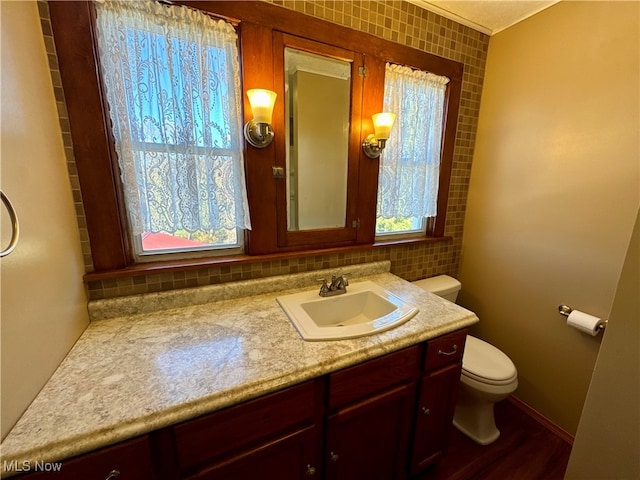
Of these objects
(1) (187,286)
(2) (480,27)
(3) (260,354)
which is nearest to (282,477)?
(3) (260,354)

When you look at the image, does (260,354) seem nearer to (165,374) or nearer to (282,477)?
(165,374)

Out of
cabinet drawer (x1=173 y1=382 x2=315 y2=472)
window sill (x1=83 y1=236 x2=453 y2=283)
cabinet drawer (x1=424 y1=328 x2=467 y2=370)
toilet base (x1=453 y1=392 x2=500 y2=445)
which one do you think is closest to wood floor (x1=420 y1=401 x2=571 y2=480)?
toilet base (x1=453 y1=392 x2=500 y2=445)

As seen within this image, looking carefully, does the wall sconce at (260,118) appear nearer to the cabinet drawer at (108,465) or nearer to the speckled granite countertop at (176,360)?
the speckled granite countertop at (176,360)

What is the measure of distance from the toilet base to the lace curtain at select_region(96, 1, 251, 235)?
1741mm

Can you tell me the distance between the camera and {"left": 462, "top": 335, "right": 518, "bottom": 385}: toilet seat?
54.2 inches

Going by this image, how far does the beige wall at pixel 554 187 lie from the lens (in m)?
1.23

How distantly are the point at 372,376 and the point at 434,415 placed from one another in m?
0.50

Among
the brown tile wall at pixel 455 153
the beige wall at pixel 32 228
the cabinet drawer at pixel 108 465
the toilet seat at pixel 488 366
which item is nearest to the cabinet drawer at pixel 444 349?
the toilet seat at pixel 488 366

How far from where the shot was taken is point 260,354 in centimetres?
85

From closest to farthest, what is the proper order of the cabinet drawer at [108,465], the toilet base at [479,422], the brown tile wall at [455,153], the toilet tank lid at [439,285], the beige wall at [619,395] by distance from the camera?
the cabinet drawer at [108,465]
the beige wall at [619,395]
the brown tile wall at [455,153]
the toilet base at [479,422]
the toilet tank lid at [439,285]

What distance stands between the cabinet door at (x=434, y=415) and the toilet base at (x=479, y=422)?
0.38 meters

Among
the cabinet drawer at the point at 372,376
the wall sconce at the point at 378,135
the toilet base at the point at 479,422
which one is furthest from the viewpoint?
the toilet base at the point at 479,422

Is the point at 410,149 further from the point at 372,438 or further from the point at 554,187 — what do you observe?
the point at 372,438

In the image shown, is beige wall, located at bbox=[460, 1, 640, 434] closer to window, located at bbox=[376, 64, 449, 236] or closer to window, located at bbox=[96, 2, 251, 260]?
window, located at bbox=[376, 64, 449, 236]
